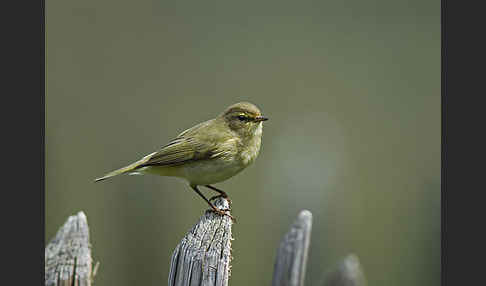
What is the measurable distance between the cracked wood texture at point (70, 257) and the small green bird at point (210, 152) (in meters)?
1.57

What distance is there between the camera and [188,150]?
3900 millimetres

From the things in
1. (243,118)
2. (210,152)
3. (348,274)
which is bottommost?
(348,274)

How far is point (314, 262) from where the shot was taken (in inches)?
142

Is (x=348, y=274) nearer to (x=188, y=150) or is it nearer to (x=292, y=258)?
(x=292, y=258)

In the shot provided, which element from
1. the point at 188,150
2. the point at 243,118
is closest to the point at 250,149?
the point at 243,118

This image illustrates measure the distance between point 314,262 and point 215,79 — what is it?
5.30 metres

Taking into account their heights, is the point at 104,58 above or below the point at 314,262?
above

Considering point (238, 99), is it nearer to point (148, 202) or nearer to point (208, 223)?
point (148, 202)

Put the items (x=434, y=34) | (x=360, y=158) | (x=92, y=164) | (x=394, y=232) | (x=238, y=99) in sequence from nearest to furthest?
(x=394, y=232)
(x=92, y=164)
(x=360, y=158)
(x=238, y=99)
(x=434, y=34)

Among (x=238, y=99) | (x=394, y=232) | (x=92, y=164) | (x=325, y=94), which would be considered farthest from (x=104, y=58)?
(x=394, y=232)

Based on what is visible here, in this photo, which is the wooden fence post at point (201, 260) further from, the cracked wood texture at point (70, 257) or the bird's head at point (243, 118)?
the bird's head at point (243, 118)

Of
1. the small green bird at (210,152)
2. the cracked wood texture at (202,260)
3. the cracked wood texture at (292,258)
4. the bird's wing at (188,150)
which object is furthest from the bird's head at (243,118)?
the cracked wood texture at (292,258)

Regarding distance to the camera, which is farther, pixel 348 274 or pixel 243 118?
pixel 243 118

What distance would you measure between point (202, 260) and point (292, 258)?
40cm
